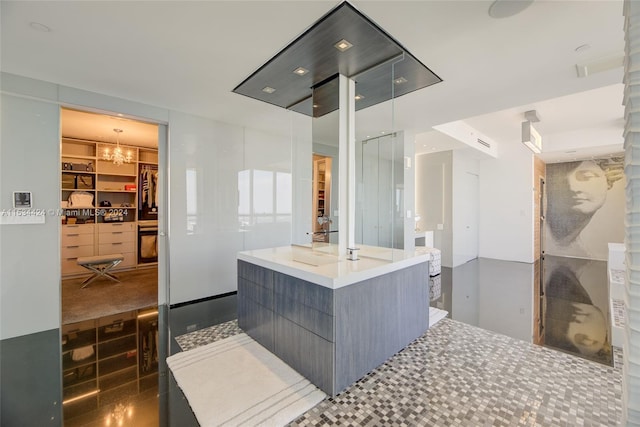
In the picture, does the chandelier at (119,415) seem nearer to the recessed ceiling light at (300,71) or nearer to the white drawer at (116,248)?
the recessed ceiling light at (300,71)

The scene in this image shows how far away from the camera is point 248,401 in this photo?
1859 millimetres

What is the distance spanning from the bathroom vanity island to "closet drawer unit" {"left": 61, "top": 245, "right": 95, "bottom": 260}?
4612 mm

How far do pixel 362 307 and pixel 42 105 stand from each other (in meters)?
3.84

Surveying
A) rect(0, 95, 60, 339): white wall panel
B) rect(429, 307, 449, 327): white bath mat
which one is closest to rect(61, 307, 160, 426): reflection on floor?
rect(0, 95, 60, 339): white wall panel

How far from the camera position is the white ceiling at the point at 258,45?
1777 mm

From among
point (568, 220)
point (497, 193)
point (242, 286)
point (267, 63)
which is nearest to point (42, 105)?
point (267, 63)

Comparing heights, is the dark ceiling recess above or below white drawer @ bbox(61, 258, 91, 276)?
above

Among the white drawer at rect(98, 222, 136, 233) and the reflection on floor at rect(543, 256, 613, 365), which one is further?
the white drawer at rect(98, 222, 136, 233)

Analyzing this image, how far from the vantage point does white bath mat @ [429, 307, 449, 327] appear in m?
3.16

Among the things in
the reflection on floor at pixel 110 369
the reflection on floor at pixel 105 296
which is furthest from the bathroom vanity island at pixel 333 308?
the reflection on floor at pixel 105 296

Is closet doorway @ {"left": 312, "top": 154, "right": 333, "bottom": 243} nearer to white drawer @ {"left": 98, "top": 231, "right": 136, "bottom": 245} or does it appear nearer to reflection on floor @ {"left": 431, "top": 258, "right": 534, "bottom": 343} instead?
reflection on floor @ {"left": 431, "top": 258, "right": 534, "bottom": 343}

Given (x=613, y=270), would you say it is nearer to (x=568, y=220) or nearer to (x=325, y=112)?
(x=568, y=220)

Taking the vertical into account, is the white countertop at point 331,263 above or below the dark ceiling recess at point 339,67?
below

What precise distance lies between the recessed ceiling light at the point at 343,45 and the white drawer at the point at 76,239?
612cm
